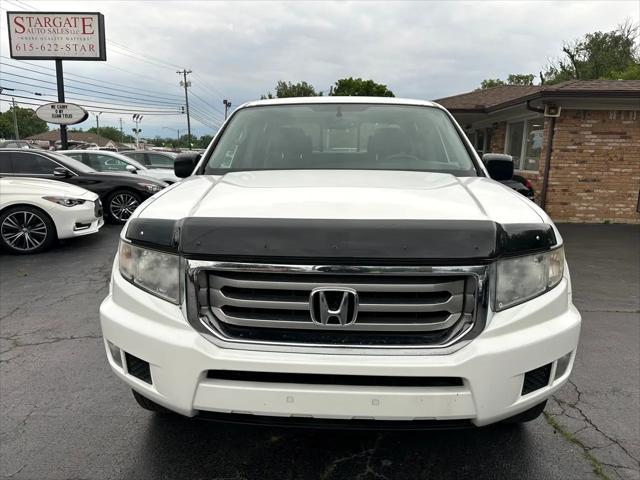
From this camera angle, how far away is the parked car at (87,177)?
28.6 feet

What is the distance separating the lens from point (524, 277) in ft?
6.16

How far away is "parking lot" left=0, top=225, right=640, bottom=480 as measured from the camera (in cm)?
231

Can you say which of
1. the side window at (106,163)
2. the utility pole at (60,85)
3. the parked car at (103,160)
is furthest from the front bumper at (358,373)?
the utility pole at (60,85)

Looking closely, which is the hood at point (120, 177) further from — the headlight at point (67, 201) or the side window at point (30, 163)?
the headlight at point (67, 201)

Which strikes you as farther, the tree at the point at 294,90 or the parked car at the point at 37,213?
the tree at the point at 294,90

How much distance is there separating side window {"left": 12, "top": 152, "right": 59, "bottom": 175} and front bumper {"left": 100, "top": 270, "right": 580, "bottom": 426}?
8373 mm

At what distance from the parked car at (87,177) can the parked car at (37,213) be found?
1640mm

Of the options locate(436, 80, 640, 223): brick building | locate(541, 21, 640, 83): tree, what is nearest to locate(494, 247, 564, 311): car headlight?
locate(436, 80, 640, 223): brick building

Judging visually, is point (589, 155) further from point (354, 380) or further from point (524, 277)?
point (354, 380)

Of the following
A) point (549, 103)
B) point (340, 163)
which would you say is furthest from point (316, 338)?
point (549, 103)

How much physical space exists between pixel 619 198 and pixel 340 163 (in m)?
10.7

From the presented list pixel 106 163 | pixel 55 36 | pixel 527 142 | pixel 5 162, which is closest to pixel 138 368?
pixel 5 162

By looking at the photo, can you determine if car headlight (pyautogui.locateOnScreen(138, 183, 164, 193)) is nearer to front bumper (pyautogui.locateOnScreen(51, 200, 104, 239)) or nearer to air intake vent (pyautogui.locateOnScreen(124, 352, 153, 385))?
front bumper (pyautogui.locateOnScreen(51, 200, 104, 239))

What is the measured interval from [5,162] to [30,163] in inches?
15.7
